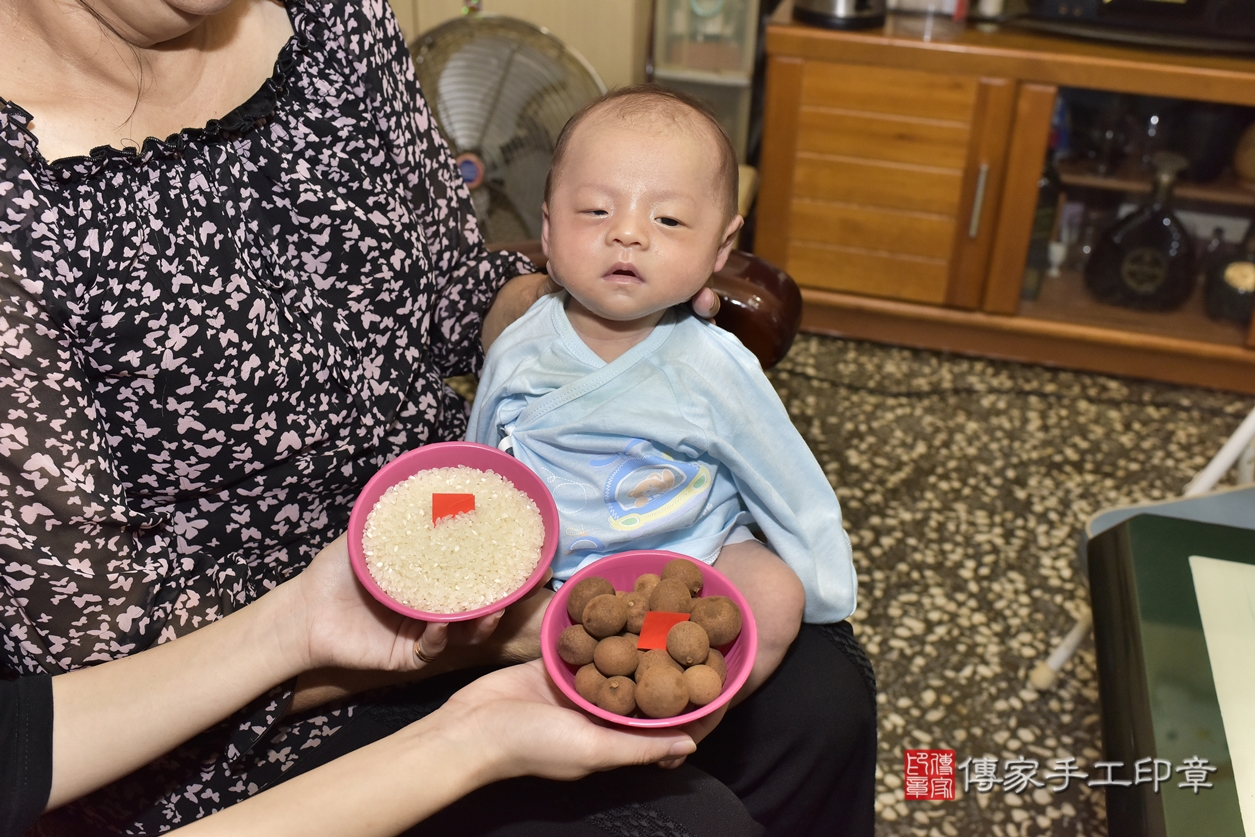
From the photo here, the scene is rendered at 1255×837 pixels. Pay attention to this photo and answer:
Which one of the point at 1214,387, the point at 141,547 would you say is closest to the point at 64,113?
the point at 141,547


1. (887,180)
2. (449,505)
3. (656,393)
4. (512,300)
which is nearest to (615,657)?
(449,505)

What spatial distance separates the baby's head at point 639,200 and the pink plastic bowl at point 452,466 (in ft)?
0.71

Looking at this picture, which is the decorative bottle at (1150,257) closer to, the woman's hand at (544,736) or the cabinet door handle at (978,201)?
the cabinet door handle at (978,201)

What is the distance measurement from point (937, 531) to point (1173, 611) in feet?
3.40

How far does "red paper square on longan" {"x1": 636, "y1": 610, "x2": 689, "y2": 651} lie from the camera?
922mm

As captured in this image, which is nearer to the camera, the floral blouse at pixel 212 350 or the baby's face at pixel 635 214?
the floral blouse at pixel 212 350

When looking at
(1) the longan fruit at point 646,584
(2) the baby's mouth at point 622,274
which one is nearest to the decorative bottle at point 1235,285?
(2) the baby's mouth at point 622,274

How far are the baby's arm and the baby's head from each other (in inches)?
13.1

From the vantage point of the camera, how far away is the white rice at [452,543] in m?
0.96

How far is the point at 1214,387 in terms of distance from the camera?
107 inches

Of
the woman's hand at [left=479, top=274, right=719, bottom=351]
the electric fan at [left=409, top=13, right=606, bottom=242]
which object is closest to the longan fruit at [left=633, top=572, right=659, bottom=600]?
the woman's hand at [left=479, top=274, right=719, bottom=351]

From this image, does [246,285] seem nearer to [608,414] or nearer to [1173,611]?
[608,414]

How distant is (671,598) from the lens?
0.96m

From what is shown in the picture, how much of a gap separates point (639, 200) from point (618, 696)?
1.74 ft
